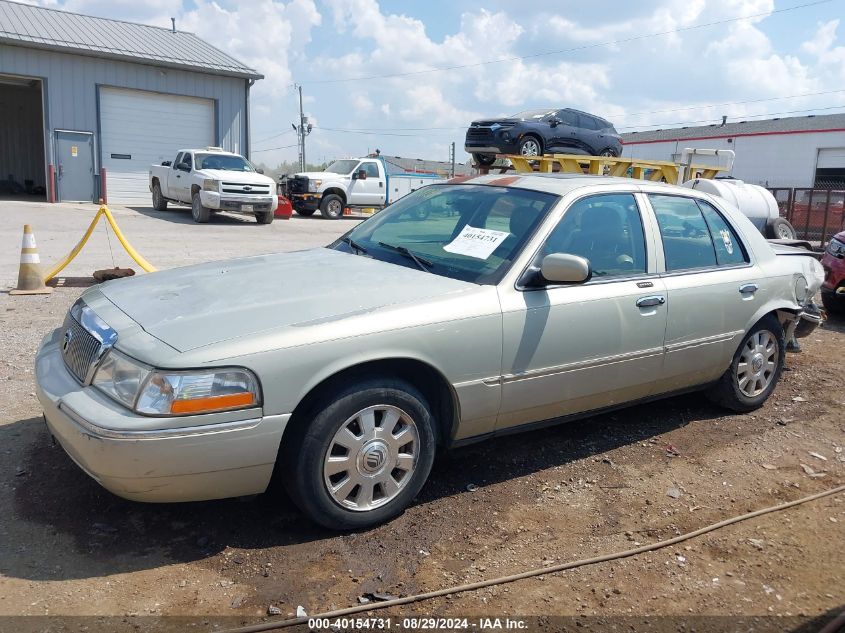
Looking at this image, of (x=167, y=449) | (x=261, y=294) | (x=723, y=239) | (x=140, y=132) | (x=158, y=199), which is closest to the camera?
(x=167, y=449)

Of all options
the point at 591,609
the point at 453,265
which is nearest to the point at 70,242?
the point at 453,265

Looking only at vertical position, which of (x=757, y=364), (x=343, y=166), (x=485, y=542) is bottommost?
(x=485, y=542)

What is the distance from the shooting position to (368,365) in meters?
3.34

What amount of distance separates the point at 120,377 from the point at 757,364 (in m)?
4.31

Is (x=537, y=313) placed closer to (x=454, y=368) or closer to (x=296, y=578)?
(x=454, y=368)

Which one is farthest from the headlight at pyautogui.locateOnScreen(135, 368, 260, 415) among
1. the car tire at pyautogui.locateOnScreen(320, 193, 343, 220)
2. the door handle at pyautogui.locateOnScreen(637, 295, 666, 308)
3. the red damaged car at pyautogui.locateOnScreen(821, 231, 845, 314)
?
the car tire at pyautogui.locateOnScreen(320, 193, 343, 220)

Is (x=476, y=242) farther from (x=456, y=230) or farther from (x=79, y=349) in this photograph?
(x=79, y=349)

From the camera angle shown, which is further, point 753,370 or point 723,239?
point 753,370

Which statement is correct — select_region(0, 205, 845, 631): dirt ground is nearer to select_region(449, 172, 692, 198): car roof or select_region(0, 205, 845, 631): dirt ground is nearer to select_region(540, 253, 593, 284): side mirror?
select_region(540, 253, 593, 284): side mirror

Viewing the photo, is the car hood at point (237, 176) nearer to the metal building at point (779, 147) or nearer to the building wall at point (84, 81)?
the building wall at point (84, 81)

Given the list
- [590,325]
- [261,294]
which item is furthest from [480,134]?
[261,294]

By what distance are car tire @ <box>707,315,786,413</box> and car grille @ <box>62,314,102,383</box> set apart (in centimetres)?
407

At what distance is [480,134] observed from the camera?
1455cm

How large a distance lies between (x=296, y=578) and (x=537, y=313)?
5.79 feet
